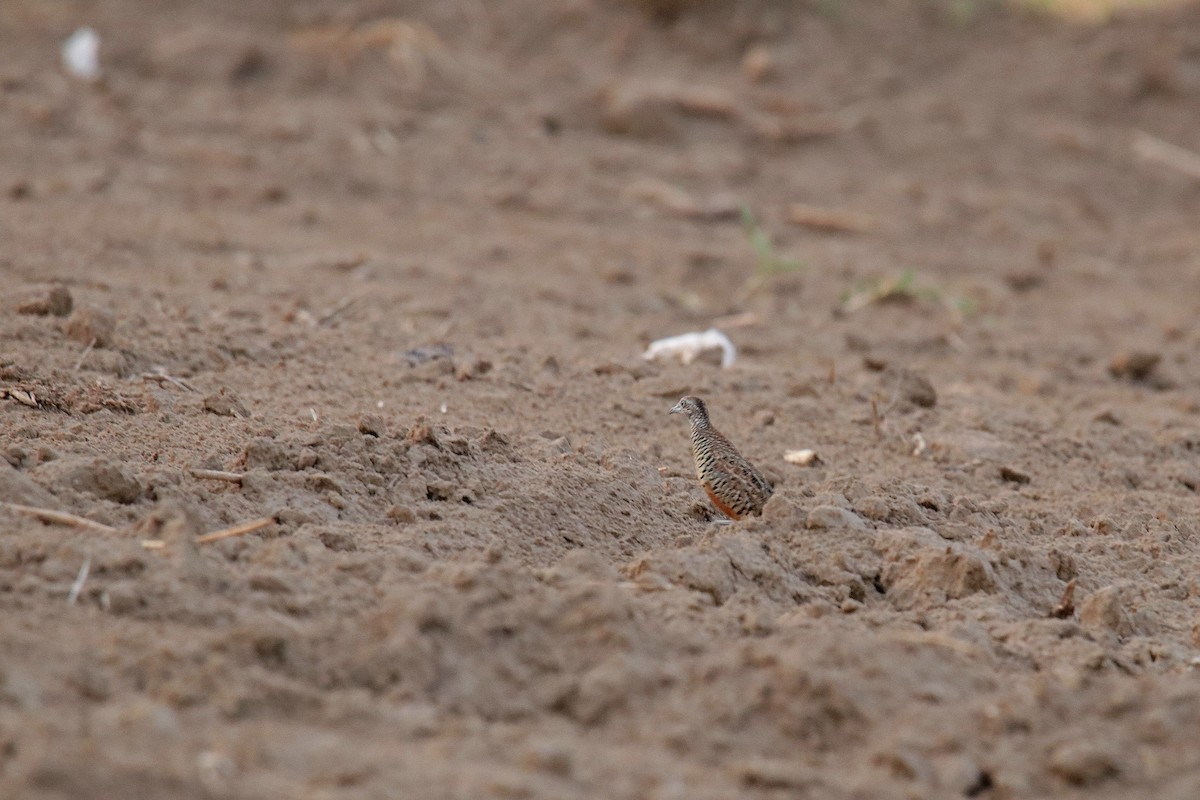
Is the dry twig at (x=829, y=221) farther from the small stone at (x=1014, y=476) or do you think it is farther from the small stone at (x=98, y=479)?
the small stone at (x=98, y=479)

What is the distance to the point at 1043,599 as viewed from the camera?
307cm

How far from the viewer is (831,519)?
3.22 m

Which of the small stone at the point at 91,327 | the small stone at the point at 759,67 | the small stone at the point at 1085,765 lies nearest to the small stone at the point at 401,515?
the small stone at the point at 91,327

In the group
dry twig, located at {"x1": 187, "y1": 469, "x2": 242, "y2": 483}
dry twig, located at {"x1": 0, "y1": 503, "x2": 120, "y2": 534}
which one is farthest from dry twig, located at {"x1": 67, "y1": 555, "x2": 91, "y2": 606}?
dry twig, located at {"x1": 187, "y1": 469, "x2": 242, "y2": 483}

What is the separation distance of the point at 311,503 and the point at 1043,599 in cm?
165

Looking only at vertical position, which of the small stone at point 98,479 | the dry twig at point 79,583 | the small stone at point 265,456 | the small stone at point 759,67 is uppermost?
the dry twig at point 79,583

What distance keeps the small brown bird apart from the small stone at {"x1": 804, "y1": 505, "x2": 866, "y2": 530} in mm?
134

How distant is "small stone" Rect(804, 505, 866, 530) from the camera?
126 inches

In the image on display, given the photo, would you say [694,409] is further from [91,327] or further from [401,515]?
[91,327]

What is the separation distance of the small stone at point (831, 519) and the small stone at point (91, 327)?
2.08 m

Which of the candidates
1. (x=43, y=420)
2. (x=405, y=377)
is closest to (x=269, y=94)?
(x=405, y=377)

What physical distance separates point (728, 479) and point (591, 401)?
0.94 metres

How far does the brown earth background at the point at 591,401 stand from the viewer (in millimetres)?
2293

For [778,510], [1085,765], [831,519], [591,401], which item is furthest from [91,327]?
[1085,765]
